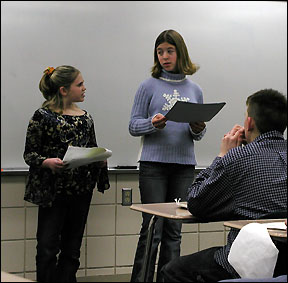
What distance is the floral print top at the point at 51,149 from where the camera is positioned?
2.83 m

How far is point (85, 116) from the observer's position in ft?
9.75

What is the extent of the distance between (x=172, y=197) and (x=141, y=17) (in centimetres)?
131

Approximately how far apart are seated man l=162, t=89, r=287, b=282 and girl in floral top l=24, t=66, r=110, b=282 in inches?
35.6

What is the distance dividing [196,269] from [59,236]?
1179 millimetres

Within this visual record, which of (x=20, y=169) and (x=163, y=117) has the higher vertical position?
(x=163, y=117)

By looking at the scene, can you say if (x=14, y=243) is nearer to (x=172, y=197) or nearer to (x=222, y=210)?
(x=172, y=197)

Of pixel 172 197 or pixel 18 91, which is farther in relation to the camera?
pixel 18 91

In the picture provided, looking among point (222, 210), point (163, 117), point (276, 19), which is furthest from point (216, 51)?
point (222, 210)

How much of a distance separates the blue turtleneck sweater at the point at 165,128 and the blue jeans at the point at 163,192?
50 millimetres

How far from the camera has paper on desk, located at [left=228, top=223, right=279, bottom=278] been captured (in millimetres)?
1656

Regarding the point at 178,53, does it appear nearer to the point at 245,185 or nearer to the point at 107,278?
the point at 245,185

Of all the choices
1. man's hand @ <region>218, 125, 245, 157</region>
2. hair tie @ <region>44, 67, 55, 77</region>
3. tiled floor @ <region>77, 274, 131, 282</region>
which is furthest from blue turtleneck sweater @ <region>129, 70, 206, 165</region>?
tiled floor @ <region>77, 274, 131, 282</region>

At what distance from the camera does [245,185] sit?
198 cm

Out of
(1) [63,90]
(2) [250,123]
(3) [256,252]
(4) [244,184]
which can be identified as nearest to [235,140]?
(2) [250,123]
